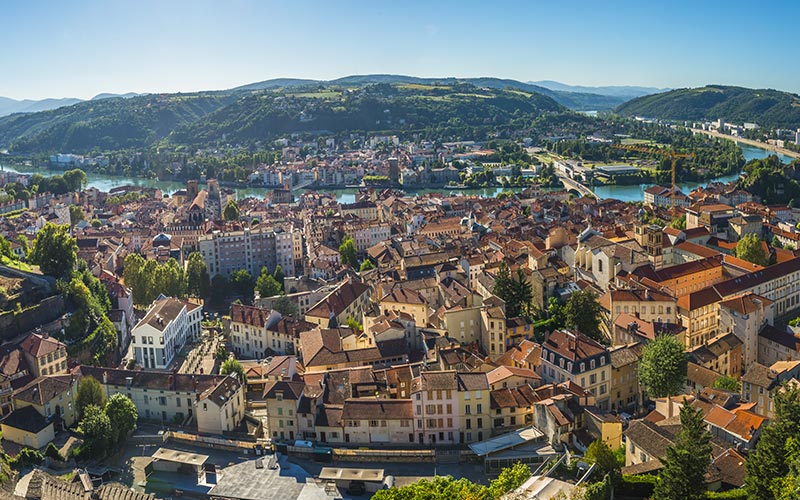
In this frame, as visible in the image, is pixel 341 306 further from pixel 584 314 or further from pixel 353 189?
pixel 353 189

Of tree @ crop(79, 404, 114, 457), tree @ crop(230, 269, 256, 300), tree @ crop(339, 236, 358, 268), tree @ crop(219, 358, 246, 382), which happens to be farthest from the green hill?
tree @ crop(79, 404, 114, 457)

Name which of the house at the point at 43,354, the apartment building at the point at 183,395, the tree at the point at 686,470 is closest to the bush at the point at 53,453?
the apartment building at the point at 183,395

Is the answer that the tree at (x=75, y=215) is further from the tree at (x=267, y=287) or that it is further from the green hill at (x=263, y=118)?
the green hill at (x=263, y=118)

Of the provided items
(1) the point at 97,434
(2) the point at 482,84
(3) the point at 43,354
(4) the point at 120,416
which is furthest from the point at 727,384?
(2) the point at 482,84

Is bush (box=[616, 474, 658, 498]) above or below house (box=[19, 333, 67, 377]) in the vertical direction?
below

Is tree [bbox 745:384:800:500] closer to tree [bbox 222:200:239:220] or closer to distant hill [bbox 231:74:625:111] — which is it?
tree [bbox 222:200:239:220]

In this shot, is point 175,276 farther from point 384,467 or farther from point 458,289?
point 384,467
